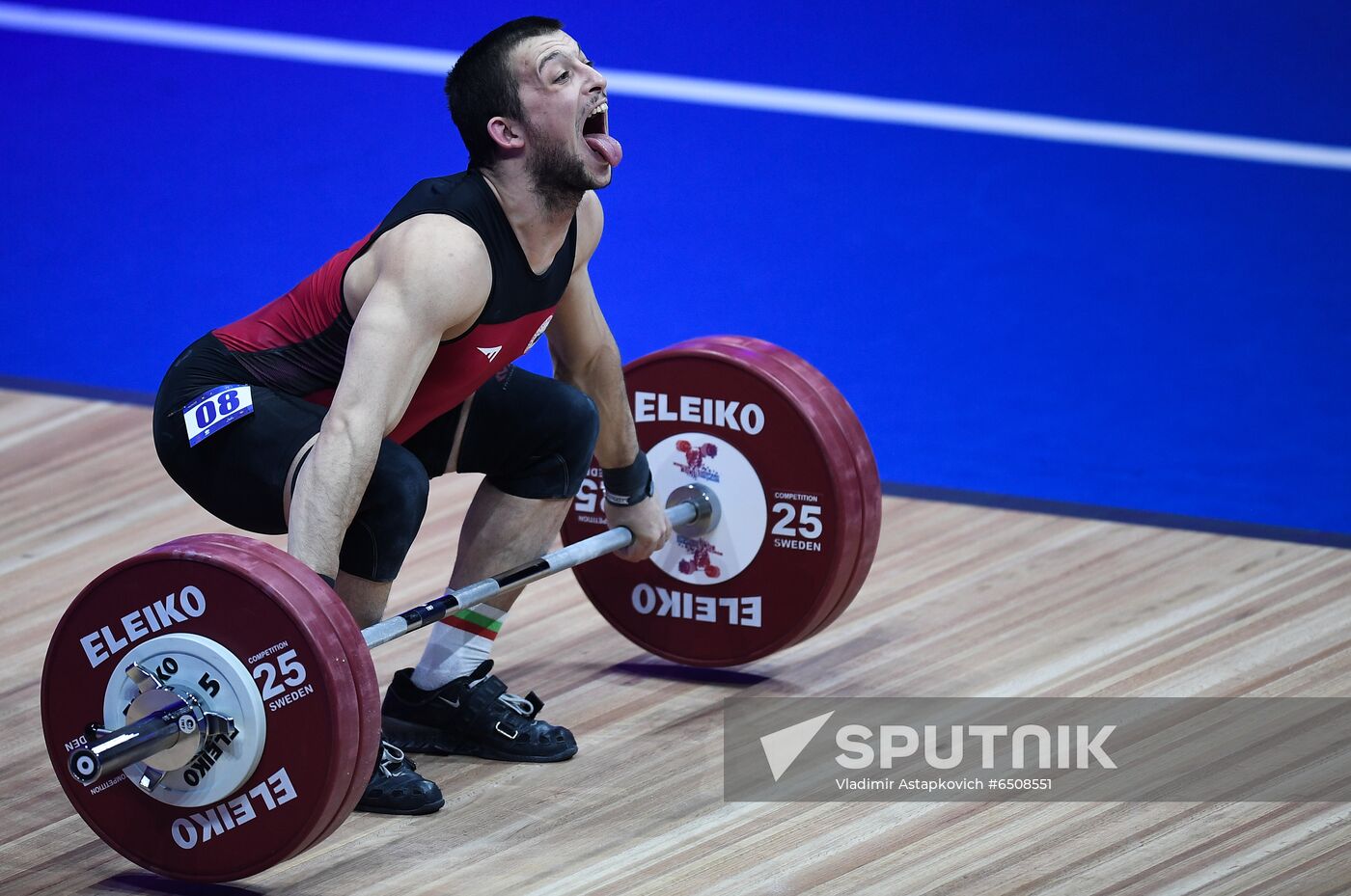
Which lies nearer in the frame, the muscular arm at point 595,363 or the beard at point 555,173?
the beard at point 555,173

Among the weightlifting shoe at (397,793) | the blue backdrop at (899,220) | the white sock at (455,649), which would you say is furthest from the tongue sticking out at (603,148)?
the blue backdrop at (899,220)

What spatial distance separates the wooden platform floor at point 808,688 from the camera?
242 centimetres

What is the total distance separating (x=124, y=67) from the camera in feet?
16.8

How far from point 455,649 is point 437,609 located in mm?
315

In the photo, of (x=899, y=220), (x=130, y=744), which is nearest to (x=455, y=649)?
(x=130, y=744)

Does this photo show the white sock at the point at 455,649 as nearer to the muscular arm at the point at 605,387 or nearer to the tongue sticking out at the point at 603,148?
the muscular arm at the point at 605,387

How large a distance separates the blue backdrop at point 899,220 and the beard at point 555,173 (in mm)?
1609

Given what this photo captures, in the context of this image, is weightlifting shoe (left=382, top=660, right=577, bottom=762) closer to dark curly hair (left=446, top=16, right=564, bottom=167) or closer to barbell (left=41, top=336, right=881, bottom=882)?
barbell (left=41, top=336, right=881, bottom=882)

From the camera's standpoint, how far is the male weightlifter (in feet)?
7.88

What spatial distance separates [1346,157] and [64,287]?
2895 millimetres

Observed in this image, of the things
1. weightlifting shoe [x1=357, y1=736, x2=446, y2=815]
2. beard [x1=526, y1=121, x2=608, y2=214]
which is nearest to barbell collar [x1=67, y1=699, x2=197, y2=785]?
weightlifting shoe [x1=357, y1=736, x2=446, y2=815]

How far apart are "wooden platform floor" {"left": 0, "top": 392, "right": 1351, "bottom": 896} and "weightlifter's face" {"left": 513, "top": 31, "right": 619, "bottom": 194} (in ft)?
2.59

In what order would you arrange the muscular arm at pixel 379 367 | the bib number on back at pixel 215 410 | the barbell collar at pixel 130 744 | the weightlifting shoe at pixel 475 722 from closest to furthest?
the barbell collar at pixel 130 744 < the muscular arm at pixel 379 367 < the bib number on back at pixel 215 410 < the weightlifting shoe at pixel 475 722

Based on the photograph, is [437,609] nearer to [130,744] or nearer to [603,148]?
[130,744]
